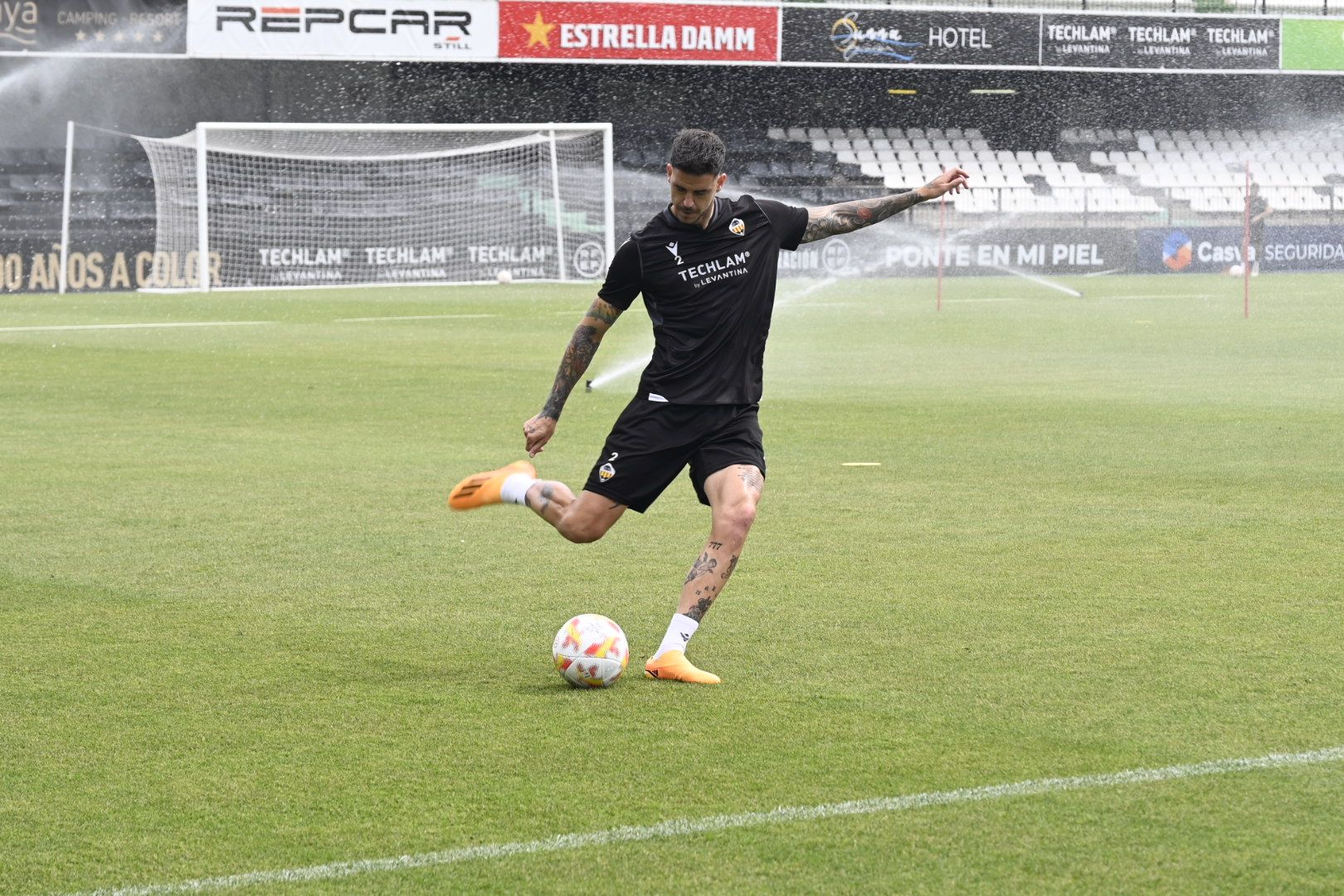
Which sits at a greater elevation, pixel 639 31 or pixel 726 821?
pixel 639 31

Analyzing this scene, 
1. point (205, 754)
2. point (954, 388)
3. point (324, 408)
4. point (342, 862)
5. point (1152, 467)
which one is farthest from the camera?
point (954, 388)

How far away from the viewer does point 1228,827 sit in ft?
13.9

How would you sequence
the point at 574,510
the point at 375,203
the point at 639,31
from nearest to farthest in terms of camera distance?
1. the point at 574,510
2. the point at 375,203
3. the point at 639,31

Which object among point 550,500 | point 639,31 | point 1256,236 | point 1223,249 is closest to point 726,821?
point 550,500

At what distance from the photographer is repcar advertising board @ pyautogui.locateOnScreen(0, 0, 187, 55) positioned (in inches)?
1304

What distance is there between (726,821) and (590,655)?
1.48 metres

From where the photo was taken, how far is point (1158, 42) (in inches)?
1647

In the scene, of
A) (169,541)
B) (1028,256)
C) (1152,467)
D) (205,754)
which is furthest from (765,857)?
(1028,256)

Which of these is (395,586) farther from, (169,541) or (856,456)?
(856,456)

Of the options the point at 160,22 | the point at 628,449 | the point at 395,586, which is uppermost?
the point at 160,22

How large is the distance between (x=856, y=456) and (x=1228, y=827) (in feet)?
25.9

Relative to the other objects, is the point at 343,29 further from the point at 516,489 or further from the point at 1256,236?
the point at 516,489

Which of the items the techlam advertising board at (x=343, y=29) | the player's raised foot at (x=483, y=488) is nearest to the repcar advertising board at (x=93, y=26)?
the techlam advertising board at (x=343, y=29)

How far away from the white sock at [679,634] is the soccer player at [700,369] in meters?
0.01
